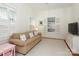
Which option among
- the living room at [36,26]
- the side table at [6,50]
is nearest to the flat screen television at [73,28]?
the living room at [36,26]

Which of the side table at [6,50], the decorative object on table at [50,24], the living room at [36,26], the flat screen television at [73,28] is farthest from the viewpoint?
the flat screen television at [73,28]

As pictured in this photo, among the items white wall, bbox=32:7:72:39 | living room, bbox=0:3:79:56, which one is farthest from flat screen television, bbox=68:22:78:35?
white wall, bbox=32:7:72:39

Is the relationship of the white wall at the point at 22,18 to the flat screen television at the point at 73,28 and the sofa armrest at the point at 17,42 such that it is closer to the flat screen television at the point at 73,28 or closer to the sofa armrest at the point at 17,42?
the sofa armrest at the point at 17,42

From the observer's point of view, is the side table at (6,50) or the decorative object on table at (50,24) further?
the decorative object on table at (50,24)

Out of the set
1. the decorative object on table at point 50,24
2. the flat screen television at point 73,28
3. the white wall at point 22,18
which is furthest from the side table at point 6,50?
the flat screen television at point 73,28

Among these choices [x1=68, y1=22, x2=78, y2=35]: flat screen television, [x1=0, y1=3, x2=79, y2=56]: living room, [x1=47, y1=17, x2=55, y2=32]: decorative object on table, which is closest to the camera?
[x1=0, y1=3, x2=79, y2=56]: living room

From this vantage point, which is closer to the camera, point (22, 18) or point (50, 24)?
point (50, 24)

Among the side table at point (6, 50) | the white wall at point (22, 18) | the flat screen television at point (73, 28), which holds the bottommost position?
the side table at point (6, 50)

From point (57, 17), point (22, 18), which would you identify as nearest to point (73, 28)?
point (57, 17)

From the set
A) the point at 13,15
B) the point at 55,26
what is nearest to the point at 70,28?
the point at 55,26

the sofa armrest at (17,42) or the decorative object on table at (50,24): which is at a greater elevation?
the decorative object on table at (50,24)

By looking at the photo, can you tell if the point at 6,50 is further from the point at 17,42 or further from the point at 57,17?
the point at 57,17

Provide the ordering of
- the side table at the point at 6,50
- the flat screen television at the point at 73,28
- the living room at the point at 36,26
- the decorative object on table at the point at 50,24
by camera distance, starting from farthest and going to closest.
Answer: the flat screen television at the point at 73,28 < the decorative object on table at the point at 50,24 < the living room at the point at 36,26 < the side table at the point at 6,50

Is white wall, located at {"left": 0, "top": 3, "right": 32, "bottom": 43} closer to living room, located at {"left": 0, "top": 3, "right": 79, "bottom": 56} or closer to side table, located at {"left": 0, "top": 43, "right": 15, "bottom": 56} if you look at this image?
living room, located at {"left": 0, "top": 3, "right": 79, "bottom": 56}
